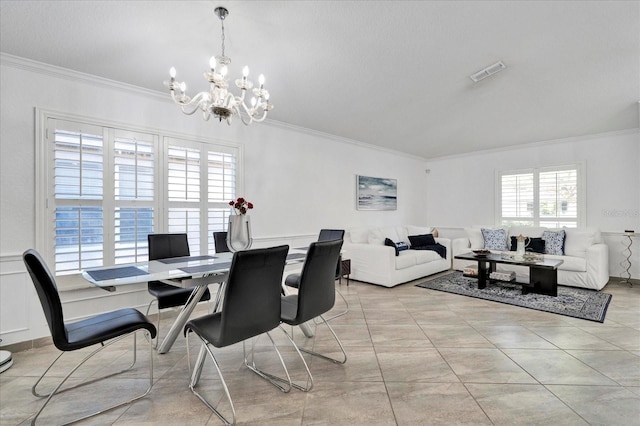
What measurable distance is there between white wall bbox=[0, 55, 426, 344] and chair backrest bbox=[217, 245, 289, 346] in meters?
2.23

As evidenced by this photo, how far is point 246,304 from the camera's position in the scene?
1.84 m

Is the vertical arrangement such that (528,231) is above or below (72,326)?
above

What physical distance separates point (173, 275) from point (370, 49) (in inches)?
107

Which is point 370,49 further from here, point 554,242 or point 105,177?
point 554,242

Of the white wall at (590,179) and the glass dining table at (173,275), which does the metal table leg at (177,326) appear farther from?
the white wall at (590,179)

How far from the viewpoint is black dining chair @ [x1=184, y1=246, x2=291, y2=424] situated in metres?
1.76

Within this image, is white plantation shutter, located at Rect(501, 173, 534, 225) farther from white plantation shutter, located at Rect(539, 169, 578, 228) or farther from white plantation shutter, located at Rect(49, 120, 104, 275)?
white plantation shutter, located at Rect(49, 120, 104, 275)

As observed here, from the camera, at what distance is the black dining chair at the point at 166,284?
288 centimetres

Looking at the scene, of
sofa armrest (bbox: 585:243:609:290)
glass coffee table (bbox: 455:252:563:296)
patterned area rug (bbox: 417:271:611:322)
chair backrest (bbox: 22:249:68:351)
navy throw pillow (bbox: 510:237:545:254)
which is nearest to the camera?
chair backrest (bbox: 22:249:68:351)

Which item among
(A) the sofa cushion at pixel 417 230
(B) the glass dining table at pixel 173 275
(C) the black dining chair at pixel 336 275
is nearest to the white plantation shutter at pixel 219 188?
(B) the glass dining table at pixel 173 275

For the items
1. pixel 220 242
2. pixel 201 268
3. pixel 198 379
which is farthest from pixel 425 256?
pixel 198 379

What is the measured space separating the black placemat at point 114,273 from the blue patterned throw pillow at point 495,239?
5.69 meters

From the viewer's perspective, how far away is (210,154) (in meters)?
4.03

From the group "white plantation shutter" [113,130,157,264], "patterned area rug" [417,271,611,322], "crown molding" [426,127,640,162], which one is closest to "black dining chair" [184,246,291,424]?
"white plantation shutter" [113,130,157,264]
